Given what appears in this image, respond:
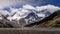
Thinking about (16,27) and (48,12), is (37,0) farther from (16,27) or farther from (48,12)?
(16,27)

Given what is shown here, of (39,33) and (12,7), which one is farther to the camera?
(12,7)

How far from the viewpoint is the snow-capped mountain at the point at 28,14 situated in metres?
1.95

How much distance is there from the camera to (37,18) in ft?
6.45

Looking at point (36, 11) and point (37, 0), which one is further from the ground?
point (37, 0)

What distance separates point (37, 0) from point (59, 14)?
348 millimetres

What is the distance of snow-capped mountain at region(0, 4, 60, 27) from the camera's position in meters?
→ 1.95

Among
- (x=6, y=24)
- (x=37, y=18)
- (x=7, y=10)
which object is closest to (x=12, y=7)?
(x=7, y=10)

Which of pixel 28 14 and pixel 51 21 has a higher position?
pixel 28 14

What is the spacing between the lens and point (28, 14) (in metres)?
1.98

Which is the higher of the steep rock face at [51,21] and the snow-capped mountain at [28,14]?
Answer: the snow-capped mountain at [28,14]

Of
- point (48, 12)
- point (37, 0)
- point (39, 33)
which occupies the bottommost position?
point (39, 33)

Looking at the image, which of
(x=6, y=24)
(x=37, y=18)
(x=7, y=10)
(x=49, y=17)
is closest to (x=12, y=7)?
(x=7, y=10)

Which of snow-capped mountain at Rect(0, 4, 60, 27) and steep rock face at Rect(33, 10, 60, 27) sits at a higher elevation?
snow-capped mountain at Rect(0, 4, 60, 27)

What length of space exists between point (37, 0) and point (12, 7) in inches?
13.9
